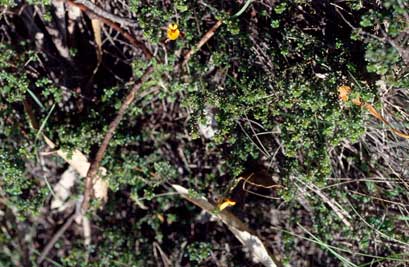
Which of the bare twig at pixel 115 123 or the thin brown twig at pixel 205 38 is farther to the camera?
the bare twig at pixel 115 123

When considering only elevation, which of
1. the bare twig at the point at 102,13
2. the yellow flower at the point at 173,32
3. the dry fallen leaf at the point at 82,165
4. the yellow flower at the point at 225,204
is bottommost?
the yellow flower at the point at 225,204

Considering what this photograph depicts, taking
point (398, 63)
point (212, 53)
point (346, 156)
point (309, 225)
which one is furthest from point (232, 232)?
point (398, 63)

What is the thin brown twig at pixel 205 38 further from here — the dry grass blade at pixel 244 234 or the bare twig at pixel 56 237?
the bare twig at pixel 56 237

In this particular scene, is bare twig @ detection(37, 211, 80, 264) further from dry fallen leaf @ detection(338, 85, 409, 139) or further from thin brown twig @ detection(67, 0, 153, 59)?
dry fallen leaf @ detection(338, 85, 409, 139)

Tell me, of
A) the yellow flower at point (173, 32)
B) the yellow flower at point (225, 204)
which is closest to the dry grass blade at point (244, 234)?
the yellow flower at point (225, 204)

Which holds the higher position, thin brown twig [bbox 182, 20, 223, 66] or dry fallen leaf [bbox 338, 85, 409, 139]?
thin brown twig [bbox 182, 20, 223, 66]

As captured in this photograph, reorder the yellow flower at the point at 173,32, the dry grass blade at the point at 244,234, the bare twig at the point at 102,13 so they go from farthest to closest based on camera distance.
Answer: the dry grass blade at the point at 244,234
the bare twig at the point at 102,13
the yellow flower at the point at 173,32

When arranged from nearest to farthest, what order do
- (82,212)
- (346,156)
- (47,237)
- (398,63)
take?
(398,63) < (346,156) < (82,212) < (47,237)

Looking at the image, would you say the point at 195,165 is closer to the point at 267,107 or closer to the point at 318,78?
the point at 267,107

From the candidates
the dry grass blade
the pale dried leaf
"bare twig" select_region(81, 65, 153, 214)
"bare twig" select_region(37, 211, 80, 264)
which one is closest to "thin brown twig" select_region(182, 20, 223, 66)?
"bare twig" select_region(81, 65, 153, 214)
